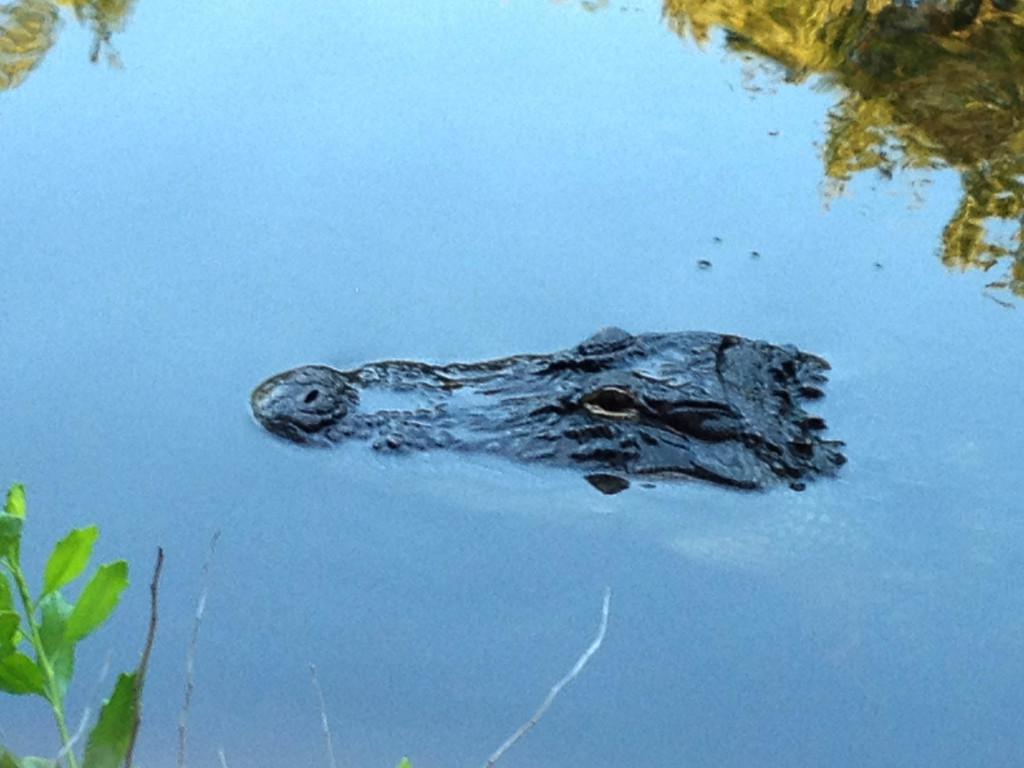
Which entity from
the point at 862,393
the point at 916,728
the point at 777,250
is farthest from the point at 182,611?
the point at 777,250

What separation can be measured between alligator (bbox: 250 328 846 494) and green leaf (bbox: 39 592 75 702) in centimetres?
193

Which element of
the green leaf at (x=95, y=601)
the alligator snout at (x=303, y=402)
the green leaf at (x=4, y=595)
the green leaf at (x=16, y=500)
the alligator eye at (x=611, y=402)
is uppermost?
the green leaf at (x=16, y=500)

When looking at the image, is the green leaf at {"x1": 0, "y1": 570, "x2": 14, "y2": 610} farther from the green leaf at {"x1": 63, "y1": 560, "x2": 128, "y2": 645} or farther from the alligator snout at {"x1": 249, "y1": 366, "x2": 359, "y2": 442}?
the alligator snout at {"x1": 249, "y1": 366, "x2": 359, "y2": 442}

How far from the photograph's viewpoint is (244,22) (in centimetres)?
471

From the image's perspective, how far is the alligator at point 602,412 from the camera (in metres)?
2.82

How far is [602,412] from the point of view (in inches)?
112

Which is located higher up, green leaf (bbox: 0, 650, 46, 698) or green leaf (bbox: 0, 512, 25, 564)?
green leaf (bbox: 0, 512, 25, 564)

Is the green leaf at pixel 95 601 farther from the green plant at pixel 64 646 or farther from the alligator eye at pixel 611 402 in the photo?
the alligator eye at pixel 611 402

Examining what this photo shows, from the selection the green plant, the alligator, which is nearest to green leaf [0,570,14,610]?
the green plant

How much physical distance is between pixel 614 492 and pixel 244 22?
8.57 feet

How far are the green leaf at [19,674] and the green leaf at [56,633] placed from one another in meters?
0.01

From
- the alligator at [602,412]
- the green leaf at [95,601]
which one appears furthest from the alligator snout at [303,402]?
the green leaf at [95,601]

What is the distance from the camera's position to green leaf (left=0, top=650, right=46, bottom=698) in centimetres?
85

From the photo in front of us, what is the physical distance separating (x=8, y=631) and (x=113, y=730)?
0.30 ft
